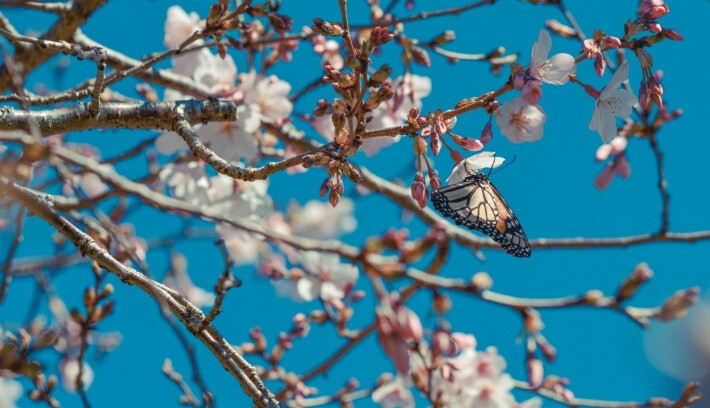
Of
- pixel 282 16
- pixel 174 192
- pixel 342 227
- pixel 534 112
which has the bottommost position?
pixel 534 112

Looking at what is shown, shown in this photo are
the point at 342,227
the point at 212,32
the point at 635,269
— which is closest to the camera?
the point at 212,32

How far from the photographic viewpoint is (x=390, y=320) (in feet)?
A: 5.43

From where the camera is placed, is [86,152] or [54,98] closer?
[54,98]

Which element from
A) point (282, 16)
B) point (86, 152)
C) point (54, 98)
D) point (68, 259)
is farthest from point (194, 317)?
point (86, 152)

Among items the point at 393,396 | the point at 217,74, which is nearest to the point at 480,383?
the point at 393,396

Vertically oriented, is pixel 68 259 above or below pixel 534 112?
above

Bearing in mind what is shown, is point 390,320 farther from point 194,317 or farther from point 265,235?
point 265,235

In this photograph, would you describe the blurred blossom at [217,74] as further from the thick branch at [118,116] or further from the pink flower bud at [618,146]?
the pink flower bud at [618,146]

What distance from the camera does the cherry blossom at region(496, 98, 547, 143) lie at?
1737 mm

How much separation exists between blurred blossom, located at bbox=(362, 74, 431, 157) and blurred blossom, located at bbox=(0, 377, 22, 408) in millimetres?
2765

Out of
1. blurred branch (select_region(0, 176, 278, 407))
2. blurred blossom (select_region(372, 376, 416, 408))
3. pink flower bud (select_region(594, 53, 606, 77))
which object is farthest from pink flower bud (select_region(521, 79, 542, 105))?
blurred blossom (select_region(372, 376, 416, 408))

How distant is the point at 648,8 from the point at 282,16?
3.97 feet

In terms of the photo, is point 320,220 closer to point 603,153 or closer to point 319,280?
point 319,280

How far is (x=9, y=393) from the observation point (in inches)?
188
